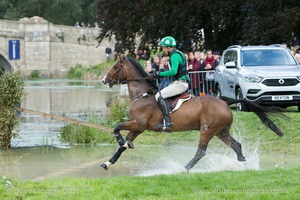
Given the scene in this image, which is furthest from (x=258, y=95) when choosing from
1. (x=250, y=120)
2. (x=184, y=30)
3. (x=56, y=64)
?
(x=56, y=64)

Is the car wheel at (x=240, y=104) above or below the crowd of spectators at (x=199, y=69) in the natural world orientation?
below

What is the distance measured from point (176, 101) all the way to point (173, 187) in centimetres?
357

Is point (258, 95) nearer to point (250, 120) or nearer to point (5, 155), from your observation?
point (250, 120)

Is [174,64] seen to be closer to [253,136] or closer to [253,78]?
[253,136]

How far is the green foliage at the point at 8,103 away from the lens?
2064cm

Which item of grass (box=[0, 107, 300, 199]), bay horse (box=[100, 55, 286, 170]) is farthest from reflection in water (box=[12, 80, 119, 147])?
grass (box=[0, 107, 300, 199])

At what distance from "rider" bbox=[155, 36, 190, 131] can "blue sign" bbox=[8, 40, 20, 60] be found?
68615 mm

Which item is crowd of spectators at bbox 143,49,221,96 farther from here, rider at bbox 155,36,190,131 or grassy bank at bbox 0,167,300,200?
grassy bank at bbox 0,167,300,200

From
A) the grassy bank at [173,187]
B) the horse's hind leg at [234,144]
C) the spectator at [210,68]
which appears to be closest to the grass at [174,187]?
the grassy bank at [173,187]

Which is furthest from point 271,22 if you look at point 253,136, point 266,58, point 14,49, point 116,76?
point 14,49

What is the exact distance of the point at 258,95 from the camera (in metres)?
24.5

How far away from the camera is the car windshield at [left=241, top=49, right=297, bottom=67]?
2558 centimetres

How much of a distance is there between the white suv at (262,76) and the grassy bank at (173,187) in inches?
406

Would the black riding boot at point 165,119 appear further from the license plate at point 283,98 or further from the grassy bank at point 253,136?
the license plate at point 283,98
